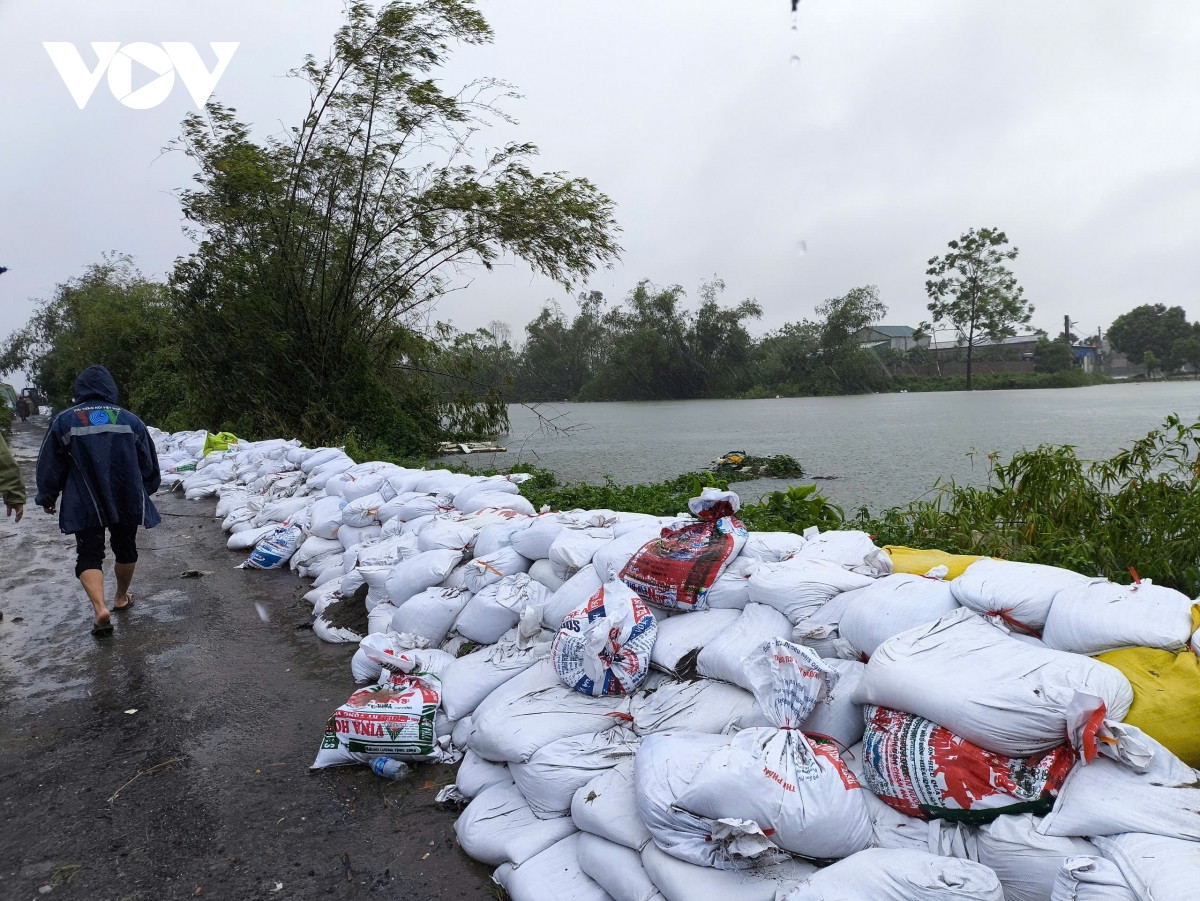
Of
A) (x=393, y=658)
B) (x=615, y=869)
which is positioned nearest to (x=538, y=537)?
(x=393, y=658)

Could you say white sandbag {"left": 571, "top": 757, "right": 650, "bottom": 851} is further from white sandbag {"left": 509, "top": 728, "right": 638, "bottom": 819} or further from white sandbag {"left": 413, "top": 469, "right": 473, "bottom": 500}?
white sandbag {"left": 413, "top": 469, "right": 473, "bottom": 500}

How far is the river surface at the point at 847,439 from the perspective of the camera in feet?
33.0

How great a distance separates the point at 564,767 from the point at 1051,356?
35188mm

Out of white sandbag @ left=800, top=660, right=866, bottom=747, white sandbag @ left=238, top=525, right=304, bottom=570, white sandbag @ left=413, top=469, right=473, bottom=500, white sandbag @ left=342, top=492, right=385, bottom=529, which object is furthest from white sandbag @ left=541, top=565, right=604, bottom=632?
white sandbag @ left=238, top=525, right=304, bottom=570

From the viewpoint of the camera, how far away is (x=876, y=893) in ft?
4.92

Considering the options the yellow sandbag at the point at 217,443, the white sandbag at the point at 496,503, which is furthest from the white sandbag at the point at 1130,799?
the yellow sandbag at the point at 217,443

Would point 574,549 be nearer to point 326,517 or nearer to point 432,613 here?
point 432,613

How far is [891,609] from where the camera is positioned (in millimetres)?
2213

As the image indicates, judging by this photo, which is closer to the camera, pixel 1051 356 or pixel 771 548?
pixel 771 548

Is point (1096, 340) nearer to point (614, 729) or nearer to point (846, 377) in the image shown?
point (846, 377)

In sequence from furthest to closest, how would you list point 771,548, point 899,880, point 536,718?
1. point 771,548
2. point 536,718
3. point 899,880

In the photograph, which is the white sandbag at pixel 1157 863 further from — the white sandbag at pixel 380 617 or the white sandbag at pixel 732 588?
the white sandbag at pixel 380 617

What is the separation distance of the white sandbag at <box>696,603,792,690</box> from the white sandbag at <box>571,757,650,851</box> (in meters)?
0.37

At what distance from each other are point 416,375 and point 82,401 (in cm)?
889
